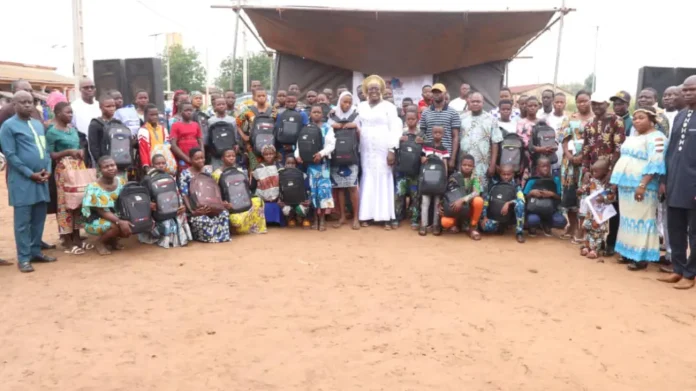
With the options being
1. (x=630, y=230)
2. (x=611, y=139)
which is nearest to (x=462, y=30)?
(x=611, y=139)

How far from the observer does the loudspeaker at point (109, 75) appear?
24.9ft

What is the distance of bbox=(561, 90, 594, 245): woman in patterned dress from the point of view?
6.21 meters

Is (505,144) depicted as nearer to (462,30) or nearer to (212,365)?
(462,30)

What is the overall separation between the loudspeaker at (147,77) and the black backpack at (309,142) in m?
2.08

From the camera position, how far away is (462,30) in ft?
30.3

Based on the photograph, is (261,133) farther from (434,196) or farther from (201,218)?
(434,196)

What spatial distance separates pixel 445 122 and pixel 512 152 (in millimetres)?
885

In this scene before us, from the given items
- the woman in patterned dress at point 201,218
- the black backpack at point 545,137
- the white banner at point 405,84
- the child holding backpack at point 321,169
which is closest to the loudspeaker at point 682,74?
the black backpack at point 545,137

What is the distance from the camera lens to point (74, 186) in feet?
18.3

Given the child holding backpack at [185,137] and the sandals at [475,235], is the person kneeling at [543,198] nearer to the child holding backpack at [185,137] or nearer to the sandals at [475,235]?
the sandals at [475,235]

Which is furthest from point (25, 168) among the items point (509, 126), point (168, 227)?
point (509, 126)

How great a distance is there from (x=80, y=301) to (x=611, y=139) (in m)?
5.25

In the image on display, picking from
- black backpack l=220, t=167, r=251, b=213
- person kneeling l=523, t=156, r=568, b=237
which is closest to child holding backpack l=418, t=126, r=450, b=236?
person kneeling l=523, t=156, r=568, b=237

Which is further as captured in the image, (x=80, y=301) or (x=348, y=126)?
(x=348, y=126)
